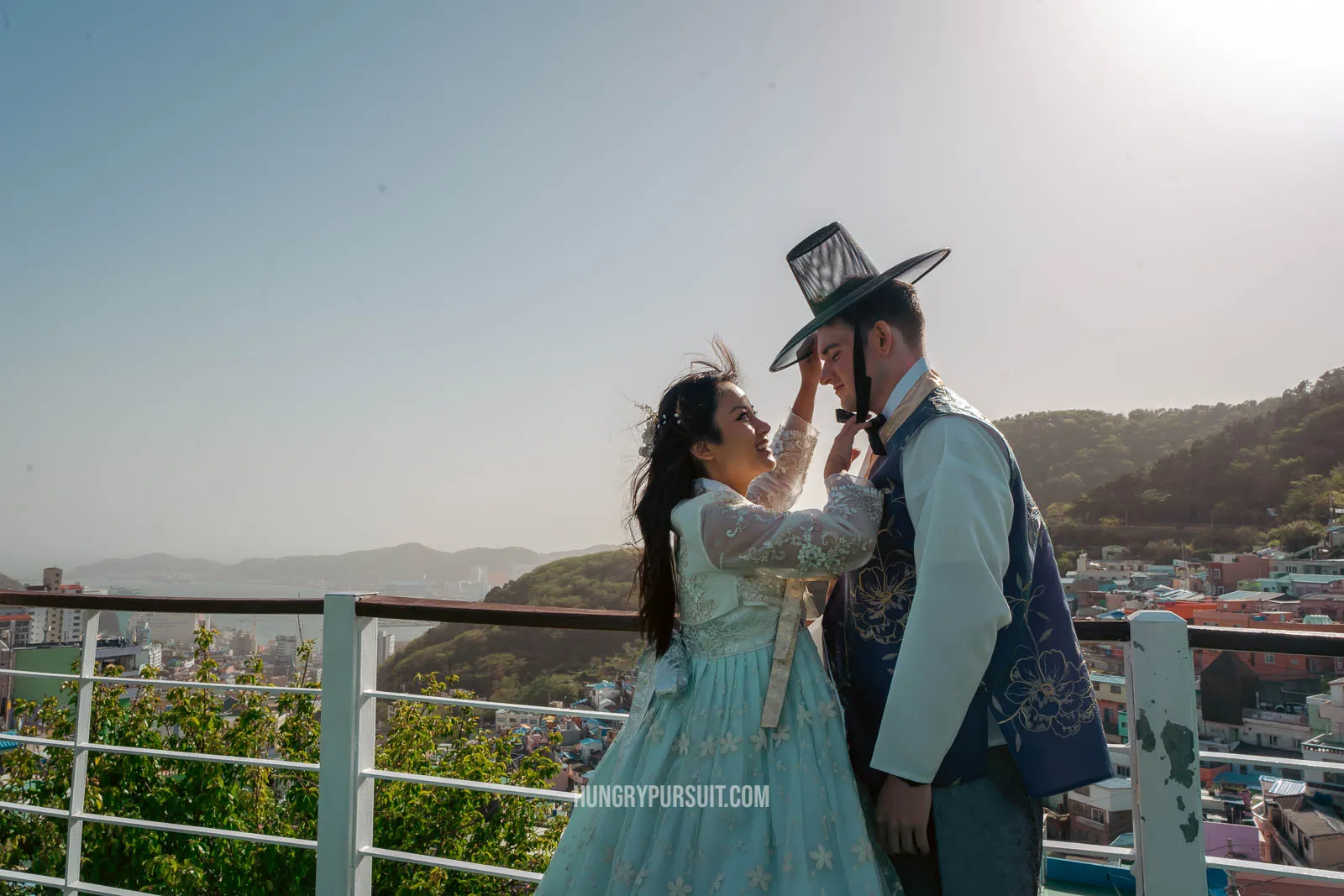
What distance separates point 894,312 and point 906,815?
808mm

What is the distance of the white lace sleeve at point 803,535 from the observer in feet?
4.05

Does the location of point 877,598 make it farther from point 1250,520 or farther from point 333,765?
point 1250,520

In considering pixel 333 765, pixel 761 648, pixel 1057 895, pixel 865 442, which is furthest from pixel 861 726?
pixel 1057 895

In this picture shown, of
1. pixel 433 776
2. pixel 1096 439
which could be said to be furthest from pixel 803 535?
pixel 1096 439

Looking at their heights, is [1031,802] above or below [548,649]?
above

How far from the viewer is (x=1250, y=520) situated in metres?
33.3

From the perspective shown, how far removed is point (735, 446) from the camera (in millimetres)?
1593

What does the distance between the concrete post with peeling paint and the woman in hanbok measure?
576 mm

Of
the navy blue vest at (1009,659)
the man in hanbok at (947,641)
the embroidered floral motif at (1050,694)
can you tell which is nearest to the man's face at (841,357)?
the man in hanbok at (947,641)

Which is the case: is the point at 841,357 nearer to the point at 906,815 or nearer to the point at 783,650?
the point at 783,650

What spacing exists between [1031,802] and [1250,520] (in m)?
40.0

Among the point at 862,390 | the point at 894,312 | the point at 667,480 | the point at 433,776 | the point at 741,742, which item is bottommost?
the point at 433,776

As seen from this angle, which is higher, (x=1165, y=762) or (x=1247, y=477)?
(x=1247, y=477)

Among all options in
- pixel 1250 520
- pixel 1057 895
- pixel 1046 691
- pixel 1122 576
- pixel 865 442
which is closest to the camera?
pixel 1046 691
